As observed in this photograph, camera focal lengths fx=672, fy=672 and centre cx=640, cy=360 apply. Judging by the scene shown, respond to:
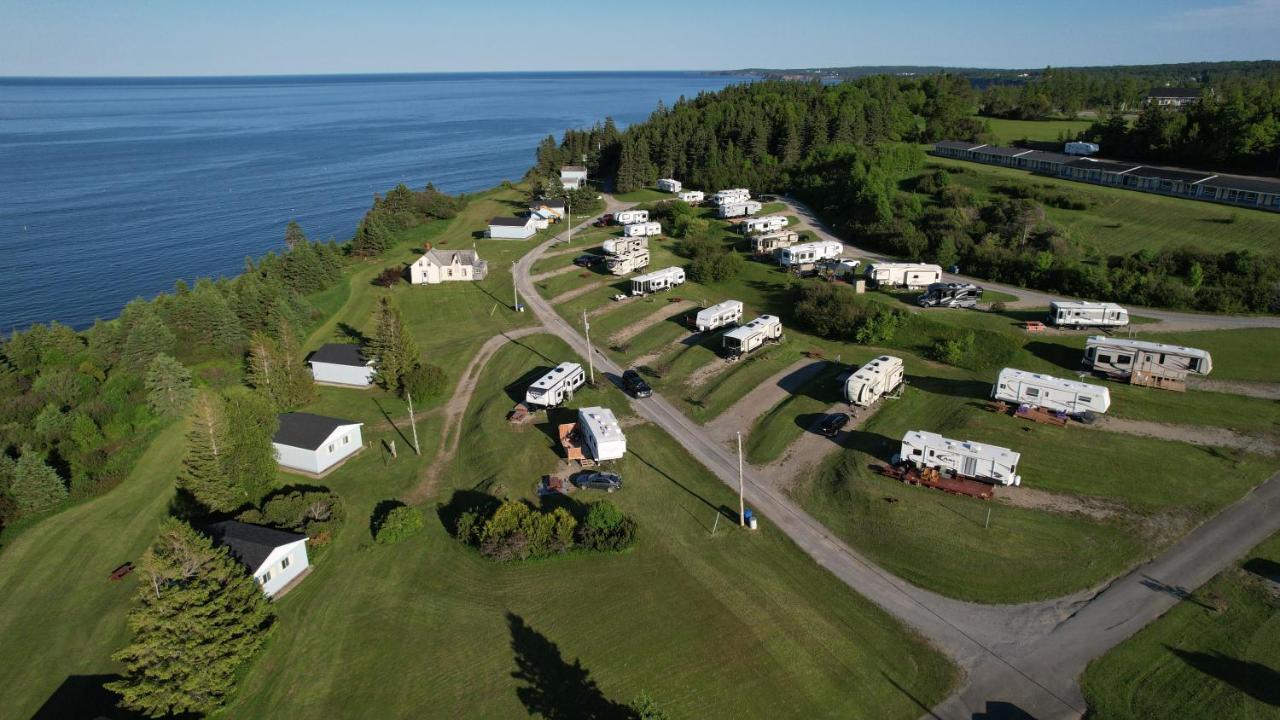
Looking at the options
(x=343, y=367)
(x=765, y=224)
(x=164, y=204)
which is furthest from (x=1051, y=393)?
(x=164, y=204)

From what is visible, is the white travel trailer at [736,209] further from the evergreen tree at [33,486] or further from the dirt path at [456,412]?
the evergreen tree at [33,486]

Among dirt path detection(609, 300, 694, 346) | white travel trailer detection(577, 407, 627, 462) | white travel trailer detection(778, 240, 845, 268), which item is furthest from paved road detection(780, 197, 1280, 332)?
white travel trailer detection(577, 407, 627, 462)

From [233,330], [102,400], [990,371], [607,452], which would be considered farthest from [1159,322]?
[102,400]

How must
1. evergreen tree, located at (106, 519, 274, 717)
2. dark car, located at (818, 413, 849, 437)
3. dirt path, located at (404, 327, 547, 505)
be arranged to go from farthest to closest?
1. dark car, located at (818, 413, 849, 437)
2. dirt path, located at (404, 327, 547, 505)
3. evergreen tree, located at (106, 519, 274, 717)

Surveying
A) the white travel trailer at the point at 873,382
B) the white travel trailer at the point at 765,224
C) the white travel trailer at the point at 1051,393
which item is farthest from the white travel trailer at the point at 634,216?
the white travel trailer at the point at 1051,393

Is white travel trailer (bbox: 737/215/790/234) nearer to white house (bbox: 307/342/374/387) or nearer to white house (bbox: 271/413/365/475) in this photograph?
white house (bbox: 307/342/374/387)
